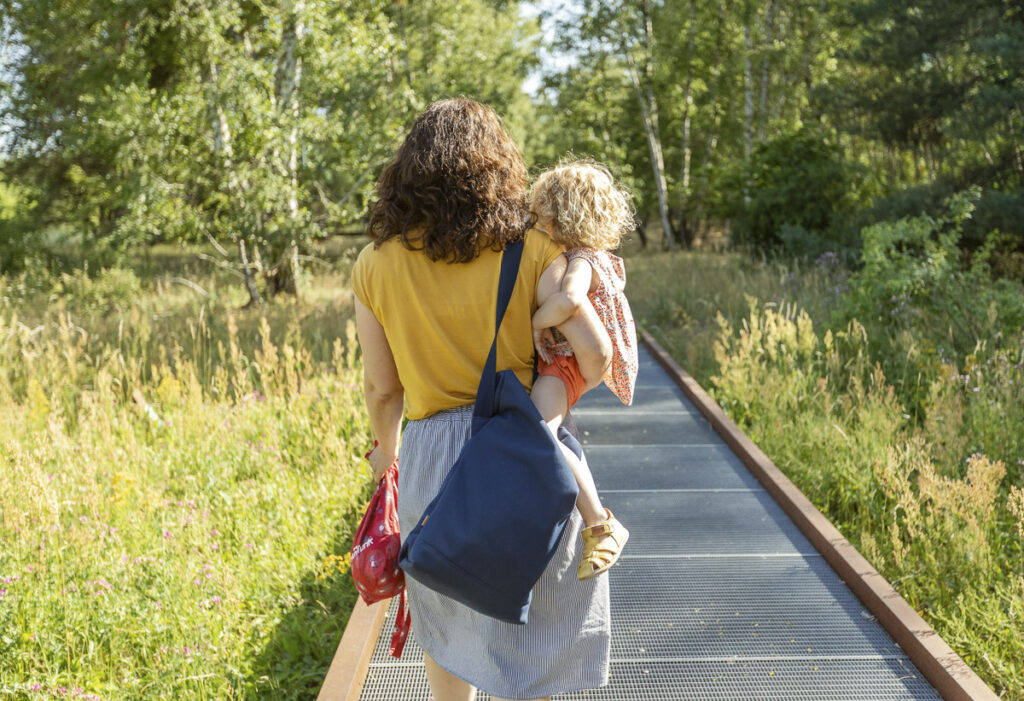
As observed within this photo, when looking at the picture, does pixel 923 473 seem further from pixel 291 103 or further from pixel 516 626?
pixel 291 103

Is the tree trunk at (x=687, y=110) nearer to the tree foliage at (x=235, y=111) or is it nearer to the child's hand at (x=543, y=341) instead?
the tree foliage at (x=235, y=111)

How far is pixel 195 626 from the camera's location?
3.31 m

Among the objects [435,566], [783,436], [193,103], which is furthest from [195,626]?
[193,103]

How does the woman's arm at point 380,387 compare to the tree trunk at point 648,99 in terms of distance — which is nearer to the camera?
the woman's arm at point 380,387

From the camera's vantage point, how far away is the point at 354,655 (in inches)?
118

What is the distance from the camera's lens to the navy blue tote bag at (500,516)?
181cm

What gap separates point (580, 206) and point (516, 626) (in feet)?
3.61

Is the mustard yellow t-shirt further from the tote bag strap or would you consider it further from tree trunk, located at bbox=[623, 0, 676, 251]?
tree trunk, located at bbox=[623, 0, 676, 251]

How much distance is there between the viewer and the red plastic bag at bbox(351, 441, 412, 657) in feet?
6.86

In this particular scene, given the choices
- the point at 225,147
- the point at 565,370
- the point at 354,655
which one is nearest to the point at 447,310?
the point at 565,370

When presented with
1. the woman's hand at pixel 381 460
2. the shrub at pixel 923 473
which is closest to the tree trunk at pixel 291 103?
the shrub at pixel 923 473

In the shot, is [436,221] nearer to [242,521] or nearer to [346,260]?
[242,521]

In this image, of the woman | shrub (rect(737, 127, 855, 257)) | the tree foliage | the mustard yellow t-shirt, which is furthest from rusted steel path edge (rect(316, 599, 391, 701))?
shrub (rect(737, 127, 855, 257))

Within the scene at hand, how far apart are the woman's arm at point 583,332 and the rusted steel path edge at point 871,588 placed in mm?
1785
